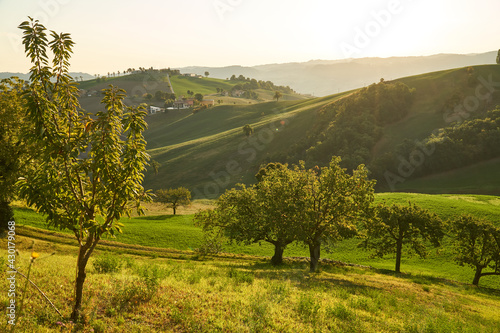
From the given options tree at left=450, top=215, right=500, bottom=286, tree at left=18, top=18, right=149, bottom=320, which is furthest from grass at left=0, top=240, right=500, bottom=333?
tree at left=450, top=215, right=500, bottom=286

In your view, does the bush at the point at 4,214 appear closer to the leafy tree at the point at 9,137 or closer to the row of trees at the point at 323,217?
the leafy tree at the point at 9,137

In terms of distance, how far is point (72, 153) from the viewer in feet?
35.4

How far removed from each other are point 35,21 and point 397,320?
24.2 metres

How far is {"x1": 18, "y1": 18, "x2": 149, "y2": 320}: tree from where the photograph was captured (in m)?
10.5

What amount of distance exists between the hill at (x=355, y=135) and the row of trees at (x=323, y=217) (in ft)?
210

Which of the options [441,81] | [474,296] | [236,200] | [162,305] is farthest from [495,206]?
[441,81]

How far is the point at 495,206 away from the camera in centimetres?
5703

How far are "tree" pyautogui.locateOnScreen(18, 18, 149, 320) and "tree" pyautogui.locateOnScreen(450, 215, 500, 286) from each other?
45.1m

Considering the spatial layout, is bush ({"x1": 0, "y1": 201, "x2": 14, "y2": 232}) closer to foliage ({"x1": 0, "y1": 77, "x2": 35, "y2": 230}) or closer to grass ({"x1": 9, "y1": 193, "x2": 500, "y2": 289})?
foliage ({"x1": 0, "y1": 77, "x2": 35, "y2": 230})

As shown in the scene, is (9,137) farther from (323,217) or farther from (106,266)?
(323,217)

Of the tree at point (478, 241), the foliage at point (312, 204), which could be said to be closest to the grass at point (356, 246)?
the tree at point (478, 241)

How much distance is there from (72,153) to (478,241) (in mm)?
49560

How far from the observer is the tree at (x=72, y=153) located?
1052cm

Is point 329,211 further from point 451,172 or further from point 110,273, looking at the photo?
point 451,172
